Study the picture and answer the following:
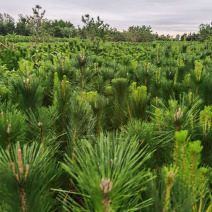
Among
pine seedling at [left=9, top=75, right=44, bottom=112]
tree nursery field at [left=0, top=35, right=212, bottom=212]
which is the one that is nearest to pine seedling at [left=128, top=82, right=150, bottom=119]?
tree nursery field at [left=0, top=35, right=212, bottom=212]

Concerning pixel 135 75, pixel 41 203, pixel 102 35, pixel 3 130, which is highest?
pixel 102 35

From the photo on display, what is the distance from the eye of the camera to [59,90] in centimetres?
94

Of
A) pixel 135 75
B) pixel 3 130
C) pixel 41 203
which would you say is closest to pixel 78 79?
pixel 135 75

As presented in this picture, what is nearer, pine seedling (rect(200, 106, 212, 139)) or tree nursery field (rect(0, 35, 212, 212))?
tree nursery field (rect(0, 35, 212, 212))

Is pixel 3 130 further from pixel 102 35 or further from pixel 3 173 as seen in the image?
pixel 102 35

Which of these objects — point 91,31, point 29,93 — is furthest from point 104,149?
point 91,31

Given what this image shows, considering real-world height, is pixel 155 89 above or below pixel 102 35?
below

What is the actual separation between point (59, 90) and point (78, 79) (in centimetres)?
56

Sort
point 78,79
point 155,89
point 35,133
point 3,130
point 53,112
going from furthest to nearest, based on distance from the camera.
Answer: point 78,79
point 155,89
point 53,112
point 35,133
point 3,130

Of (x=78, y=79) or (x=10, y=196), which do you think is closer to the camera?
(x=10, y=196)

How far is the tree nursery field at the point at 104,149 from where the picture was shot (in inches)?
15.8

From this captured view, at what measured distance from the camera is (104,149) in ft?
1.59

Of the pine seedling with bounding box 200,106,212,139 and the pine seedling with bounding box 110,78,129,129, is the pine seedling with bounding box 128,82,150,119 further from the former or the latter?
the pine seedling with bounding box 200,106,212,139

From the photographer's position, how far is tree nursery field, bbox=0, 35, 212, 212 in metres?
0.40
